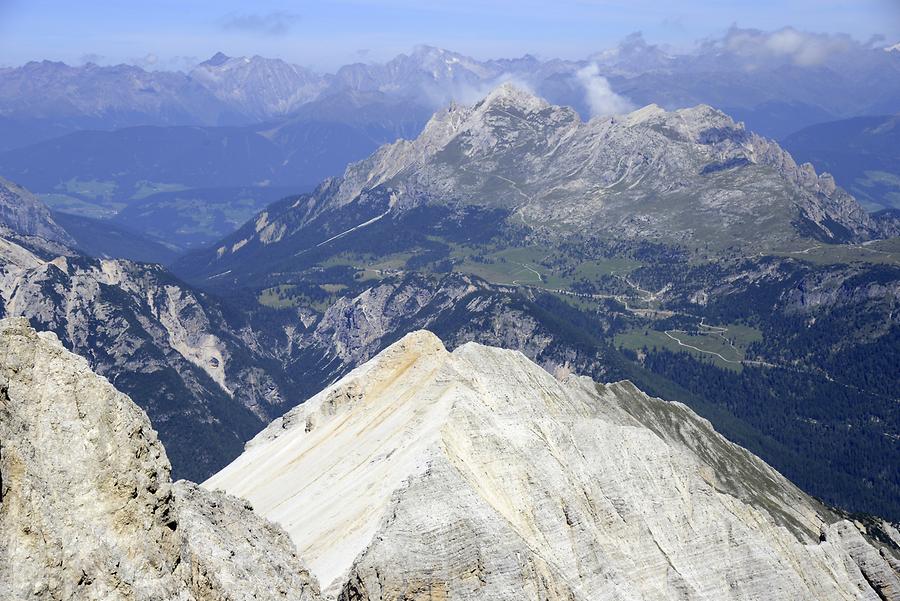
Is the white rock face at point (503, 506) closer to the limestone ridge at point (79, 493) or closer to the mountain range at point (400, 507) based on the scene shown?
the mountain range at point (400, 507)

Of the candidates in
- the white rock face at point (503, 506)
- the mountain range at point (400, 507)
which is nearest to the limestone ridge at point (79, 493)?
the mountain range at point (400, 507)

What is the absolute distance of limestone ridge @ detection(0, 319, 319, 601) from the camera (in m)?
39.9

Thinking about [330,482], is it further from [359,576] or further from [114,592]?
[114,592]

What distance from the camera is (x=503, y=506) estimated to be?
74938mm

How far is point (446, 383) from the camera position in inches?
4082

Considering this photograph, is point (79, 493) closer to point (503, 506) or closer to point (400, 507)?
point (400, 507)

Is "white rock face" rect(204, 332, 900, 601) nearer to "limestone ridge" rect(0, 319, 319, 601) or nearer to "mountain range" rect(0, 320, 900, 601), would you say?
"mountain range" rect(0, 320, 900, 601)

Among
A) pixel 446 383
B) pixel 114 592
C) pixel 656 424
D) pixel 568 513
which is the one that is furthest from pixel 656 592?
pixel 656 424

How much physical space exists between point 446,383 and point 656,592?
1310 inches

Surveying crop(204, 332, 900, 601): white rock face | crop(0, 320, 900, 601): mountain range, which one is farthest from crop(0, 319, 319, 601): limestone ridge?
crop(204, 332, 900, 601): white rock face

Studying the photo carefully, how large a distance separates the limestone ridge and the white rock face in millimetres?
16903

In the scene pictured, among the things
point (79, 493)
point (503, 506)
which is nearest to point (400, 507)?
point (503, 506)

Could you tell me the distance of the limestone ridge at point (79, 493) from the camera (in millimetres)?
39875

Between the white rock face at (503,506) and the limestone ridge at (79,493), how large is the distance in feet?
55.5
